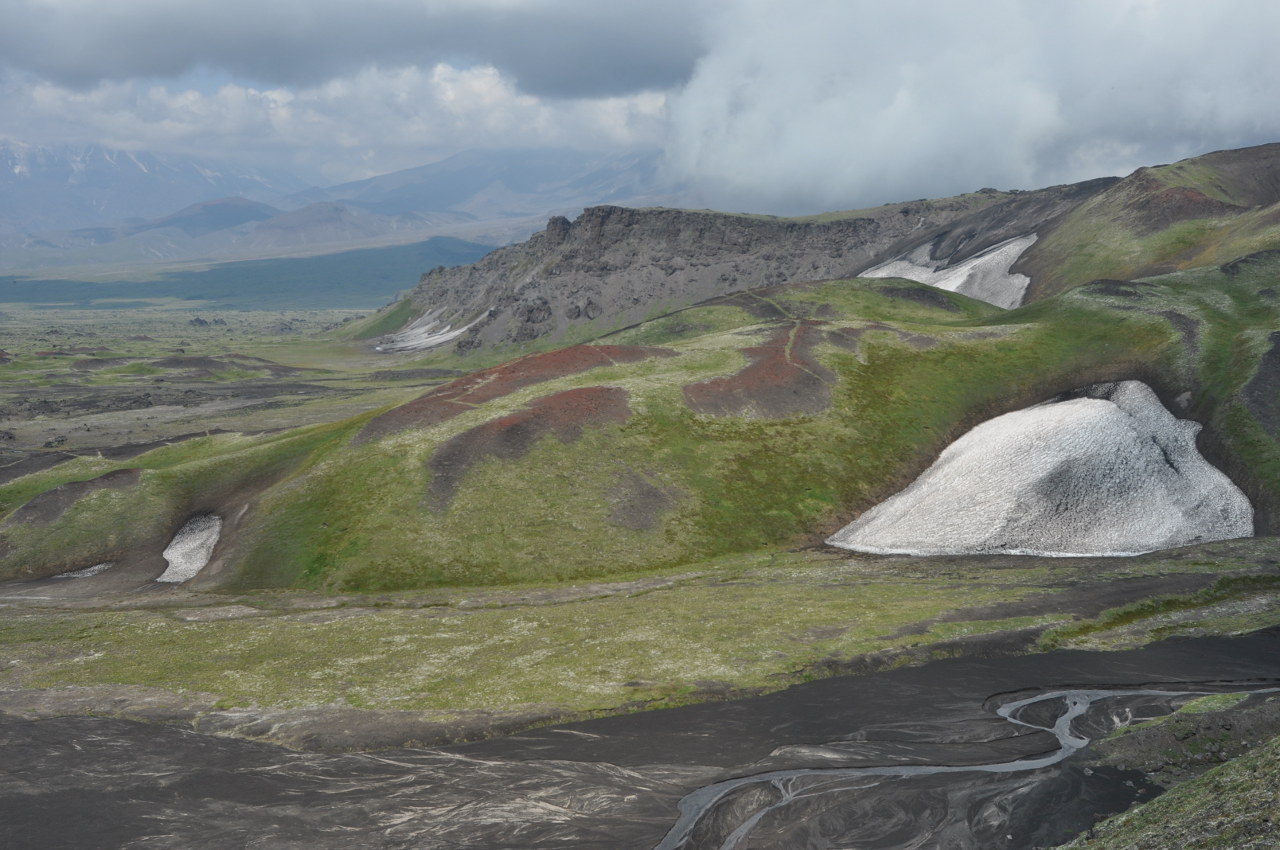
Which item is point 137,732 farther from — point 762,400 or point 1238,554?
point 1238,554

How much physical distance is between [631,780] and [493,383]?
7645cm

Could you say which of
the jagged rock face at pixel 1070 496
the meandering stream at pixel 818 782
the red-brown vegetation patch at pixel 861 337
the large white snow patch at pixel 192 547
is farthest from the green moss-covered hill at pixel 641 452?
the meandering stream at pixel 818 782

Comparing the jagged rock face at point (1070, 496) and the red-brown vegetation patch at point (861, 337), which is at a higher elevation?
the red-brown vegetation patch at point (861, 337)

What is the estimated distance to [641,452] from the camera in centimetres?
8750

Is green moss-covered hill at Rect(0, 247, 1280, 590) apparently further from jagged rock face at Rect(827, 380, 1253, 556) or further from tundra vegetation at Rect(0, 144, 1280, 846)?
jagged rock face at Rect(827, 380, 1253, 556)

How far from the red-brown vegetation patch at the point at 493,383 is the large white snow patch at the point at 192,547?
19.3 metres

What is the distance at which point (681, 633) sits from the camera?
53.7 metres

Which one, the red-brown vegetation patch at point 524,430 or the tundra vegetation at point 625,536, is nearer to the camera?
the tundra vegetation at point 625,536

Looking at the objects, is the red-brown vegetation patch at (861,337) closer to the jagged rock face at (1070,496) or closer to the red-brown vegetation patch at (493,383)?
the red-brown vegetation patch at (493,383)

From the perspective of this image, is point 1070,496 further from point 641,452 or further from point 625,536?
point 641,452

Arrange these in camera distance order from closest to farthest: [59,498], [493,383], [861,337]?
[59,498]
[493,383]
[861,337]

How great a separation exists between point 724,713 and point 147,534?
7643 cm

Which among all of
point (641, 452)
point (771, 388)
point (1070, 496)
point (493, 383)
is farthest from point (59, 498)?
point (1070, 496)

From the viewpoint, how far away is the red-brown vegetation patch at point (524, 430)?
8206 centimetres
